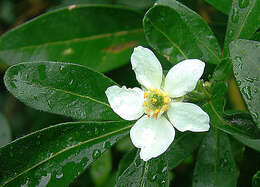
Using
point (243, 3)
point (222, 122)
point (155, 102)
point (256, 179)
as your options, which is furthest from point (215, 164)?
point (243, 3)

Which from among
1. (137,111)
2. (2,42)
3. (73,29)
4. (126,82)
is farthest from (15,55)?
(137,111)

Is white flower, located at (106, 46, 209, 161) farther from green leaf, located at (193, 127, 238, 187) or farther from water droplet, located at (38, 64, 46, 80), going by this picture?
green leaf, located at (193, 127, 238, 187)

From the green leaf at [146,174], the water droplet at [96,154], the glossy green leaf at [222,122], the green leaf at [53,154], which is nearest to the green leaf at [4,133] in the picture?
the green leaf at [53,154]

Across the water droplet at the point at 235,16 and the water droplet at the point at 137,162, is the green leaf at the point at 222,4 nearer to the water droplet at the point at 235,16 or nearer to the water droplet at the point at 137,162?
the water droplet at the point at 235,16

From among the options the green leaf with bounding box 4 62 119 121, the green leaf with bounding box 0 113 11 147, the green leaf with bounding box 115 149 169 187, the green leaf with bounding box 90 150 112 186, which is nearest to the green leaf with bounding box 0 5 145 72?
the green leaf with bounding box 0 113 11 147

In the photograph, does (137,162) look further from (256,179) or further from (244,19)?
(244,19)

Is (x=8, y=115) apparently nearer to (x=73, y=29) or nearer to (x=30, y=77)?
(x=73, y=29)
